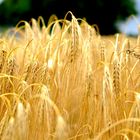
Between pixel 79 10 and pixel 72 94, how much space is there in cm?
1498

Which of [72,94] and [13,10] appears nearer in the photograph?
[72,94]

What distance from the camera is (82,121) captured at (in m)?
1.67

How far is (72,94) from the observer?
182 centimetres

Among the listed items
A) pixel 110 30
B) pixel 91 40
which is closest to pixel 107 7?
pixel 110 30

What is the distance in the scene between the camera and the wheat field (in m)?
1.45

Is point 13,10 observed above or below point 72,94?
above

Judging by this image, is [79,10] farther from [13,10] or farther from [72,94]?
[72,94]

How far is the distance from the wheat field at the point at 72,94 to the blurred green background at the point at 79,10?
1474 cm

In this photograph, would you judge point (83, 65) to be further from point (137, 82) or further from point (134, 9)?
point (134, 9)

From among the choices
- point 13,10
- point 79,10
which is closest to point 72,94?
point 79,10

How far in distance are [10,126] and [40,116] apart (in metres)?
0.20

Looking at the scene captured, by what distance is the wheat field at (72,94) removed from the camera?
1449 millimetres

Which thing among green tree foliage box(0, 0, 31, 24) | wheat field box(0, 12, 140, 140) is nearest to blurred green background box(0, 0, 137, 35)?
green tree foliage box(0, 0, 31, 24)

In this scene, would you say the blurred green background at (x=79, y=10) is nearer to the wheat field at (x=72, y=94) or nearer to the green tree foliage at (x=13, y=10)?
the green tree foliage at (x=13, y=10)
